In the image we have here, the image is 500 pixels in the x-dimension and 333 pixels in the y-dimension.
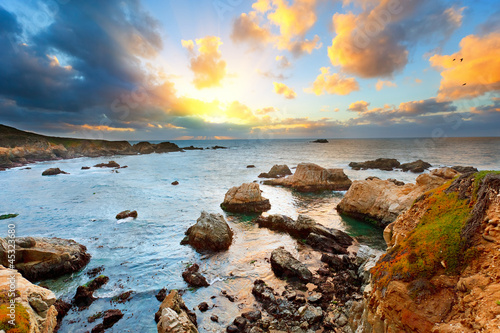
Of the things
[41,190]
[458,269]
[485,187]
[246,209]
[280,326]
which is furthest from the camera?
[41,190]

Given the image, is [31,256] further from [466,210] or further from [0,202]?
[0,202]

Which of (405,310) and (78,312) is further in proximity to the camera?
(78,312)

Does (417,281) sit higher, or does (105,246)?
(417,281)

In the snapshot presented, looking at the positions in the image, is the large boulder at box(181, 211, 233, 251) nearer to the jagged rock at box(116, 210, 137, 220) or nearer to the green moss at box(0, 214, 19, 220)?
the jagged rock at box(116, 210, 137, 220)

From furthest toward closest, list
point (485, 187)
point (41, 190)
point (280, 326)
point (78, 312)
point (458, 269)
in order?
point (41, 190) < point (78, 312) < point (280, 326) < point (485, 187) < point (458, 269)

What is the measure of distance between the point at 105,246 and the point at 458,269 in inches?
786

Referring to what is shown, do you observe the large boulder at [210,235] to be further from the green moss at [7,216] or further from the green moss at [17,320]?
the green moss at [7,216]

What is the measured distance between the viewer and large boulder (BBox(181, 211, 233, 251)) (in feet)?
51.4

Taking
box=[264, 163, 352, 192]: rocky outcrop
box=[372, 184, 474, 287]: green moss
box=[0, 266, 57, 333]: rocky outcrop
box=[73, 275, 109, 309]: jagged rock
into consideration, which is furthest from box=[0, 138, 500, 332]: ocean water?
box=[372, 184, 474, 287]: green moss

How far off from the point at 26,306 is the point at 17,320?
996 millimetres

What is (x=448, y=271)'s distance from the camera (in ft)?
15.2

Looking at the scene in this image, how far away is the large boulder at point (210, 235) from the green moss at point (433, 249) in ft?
37.5

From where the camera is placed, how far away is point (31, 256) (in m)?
12.2

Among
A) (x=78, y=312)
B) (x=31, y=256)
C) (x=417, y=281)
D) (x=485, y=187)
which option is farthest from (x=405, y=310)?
(x=31, y=256)
